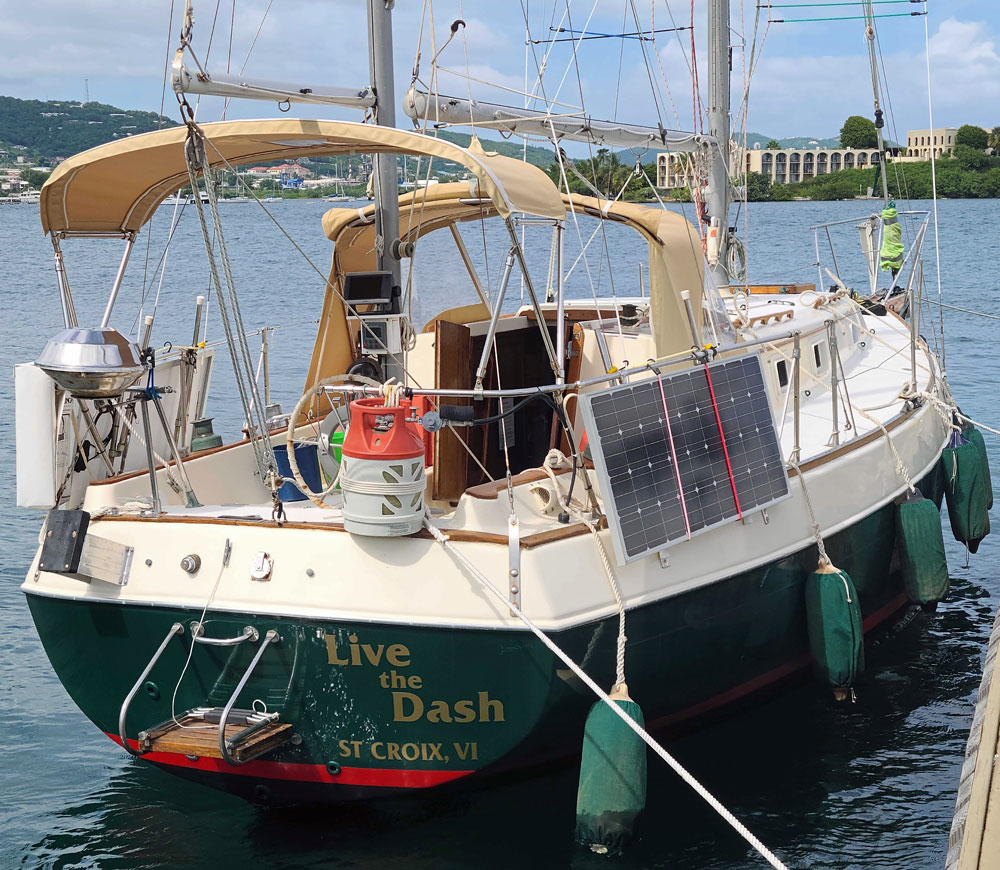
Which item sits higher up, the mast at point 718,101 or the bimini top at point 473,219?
the mast at point 718,101

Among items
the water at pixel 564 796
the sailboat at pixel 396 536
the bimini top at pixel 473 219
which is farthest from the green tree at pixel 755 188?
the sailboat at pixel 396 536

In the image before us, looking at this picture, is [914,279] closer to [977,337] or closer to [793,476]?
[793,476]

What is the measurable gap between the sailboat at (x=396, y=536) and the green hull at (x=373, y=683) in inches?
0.6

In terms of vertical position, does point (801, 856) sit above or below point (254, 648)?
below

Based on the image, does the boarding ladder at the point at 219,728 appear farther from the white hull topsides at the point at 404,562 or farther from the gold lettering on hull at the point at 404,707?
the gold lettering on hull at the point at 404,707

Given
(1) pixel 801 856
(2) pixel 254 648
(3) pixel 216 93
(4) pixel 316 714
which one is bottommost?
(1) pixel 801 856

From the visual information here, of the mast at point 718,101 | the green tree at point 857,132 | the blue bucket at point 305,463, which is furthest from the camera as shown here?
the green tree at point 857,132

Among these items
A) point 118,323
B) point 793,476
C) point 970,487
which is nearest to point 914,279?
point 970,487

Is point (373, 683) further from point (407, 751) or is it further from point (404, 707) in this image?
point (407, 751)

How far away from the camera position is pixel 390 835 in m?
6.28

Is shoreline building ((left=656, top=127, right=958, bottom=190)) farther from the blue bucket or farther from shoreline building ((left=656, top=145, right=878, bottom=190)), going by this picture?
the blue bucket

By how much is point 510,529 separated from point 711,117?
27.2 ft

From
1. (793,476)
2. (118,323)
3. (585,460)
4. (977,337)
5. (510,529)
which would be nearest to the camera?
(510,529)

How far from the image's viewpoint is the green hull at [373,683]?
224 inches
